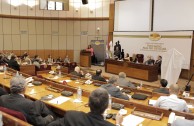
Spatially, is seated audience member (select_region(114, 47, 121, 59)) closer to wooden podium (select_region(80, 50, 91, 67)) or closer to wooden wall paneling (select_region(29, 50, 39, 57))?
wooden podium (select_region(80, 50, 91, 67))

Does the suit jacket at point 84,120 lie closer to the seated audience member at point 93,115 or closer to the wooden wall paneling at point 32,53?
the seated audience member at point 93,115

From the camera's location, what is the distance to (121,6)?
43.1 ft

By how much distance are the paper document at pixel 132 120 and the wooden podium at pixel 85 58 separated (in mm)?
10903

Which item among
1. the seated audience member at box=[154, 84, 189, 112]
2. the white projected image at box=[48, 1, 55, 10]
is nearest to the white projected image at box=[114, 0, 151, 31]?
the white projected image at box=[48, 1, 55, 10]

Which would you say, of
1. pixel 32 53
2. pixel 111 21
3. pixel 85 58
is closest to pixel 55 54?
pixel 32 53

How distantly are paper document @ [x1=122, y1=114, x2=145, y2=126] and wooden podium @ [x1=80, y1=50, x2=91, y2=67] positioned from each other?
1090cm

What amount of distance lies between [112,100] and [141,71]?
22.1 feet

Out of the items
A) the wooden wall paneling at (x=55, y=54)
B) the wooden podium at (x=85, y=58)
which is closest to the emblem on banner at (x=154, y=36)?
the wooden podium at (x=85, y=58)

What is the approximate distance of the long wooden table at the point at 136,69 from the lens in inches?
404

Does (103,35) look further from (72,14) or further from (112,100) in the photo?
(112,100)

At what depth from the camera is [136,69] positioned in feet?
35.3

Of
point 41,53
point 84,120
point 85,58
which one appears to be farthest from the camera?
point 41,53

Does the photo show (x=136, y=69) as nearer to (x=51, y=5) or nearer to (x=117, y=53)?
(x=117, y=53)

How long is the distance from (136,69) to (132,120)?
305 inches
